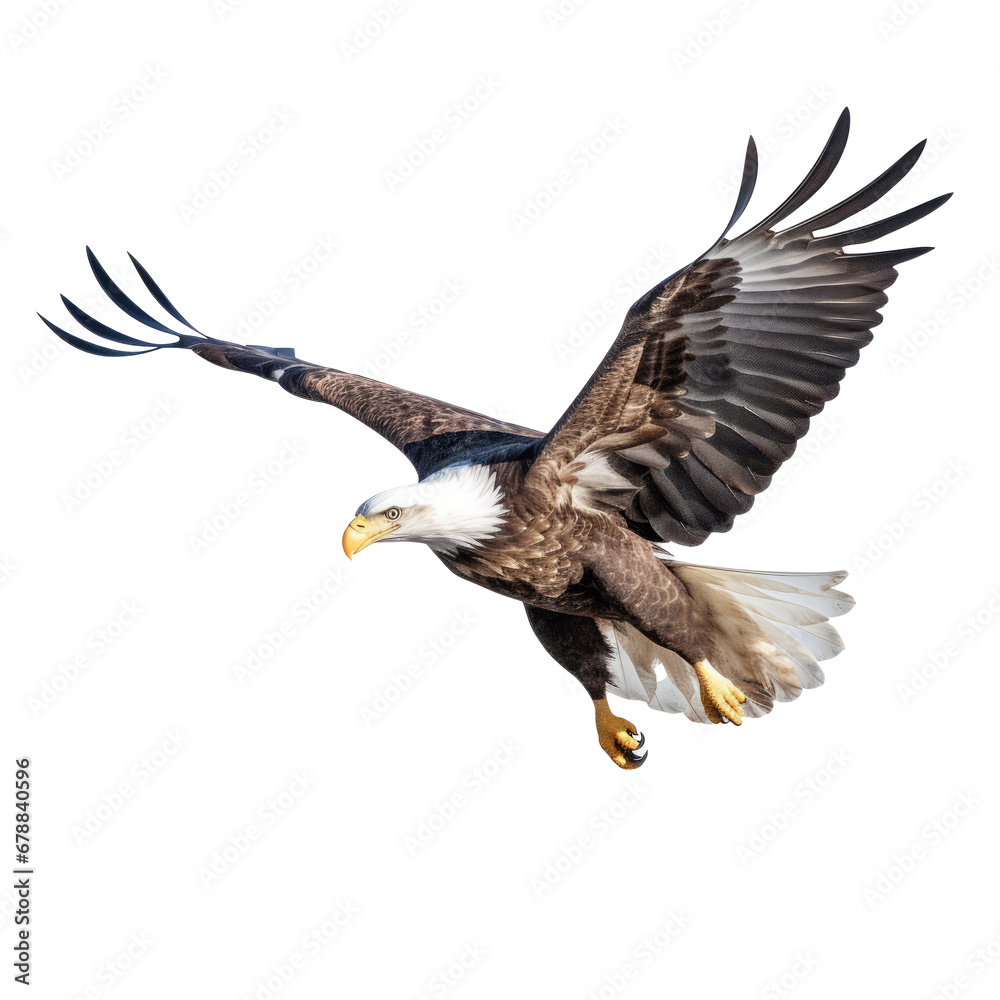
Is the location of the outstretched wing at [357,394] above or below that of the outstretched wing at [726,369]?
below

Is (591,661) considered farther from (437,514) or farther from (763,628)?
(437,514)

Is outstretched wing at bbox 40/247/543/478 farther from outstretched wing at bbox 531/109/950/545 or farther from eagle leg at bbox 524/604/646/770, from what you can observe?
eagle leg at bbox 524/604/646/770

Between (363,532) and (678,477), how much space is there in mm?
1390

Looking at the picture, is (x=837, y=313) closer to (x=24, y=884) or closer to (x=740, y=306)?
(x=740, y=306)

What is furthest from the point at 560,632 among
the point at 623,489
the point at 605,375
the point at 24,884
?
the point at 24,884

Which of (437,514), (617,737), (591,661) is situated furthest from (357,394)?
(617,737)

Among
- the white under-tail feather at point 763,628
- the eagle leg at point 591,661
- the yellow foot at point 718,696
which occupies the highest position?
the white under-tail feather at point 763,628

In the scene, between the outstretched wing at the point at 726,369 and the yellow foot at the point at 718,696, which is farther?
the yellow foot at the point at 718,696

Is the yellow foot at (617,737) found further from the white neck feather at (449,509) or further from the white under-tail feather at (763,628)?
the white neck feather at (449,509)

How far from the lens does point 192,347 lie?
7.80 m

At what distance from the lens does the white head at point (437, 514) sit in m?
5.61

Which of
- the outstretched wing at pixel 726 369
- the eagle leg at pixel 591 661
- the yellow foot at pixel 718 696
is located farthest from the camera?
the eagle leg at pixel 591 661

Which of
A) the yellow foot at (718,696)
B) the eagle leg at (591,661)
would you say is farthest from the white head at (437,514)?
the yellow foot at (718,696)

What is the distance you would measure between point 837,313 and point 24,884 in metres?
4.35
